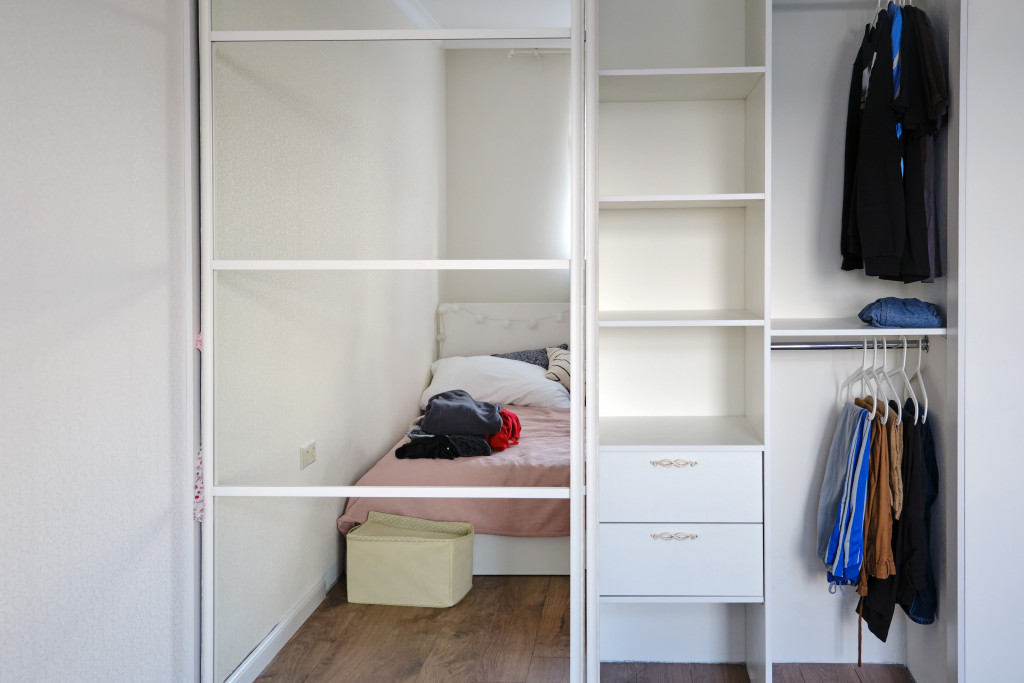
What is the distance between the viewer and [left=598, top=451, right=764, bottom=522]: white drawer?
2350 millimetres

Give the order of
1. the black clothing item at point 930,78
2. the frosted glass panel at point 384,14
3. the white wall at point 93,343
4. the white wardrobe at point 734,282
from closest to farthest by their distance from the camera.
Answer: the white wall at point 93,343 → the frosted glass panel at point 384,14 → the black clothing item at point 930,78 → the white wardrobe at point 734,282

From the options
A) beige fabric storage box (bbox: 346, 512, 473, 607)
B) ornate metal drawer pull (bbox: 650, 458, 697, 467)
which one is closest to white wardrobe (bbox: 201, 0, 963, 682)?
ornate metal drawer pull (bbox: 650, 458, 697, 467)

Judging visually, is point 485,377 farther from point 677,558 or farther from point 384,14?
point 384,14

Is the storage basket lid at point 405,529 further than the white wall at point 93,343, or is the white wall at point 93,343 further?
the storage basket lid at point 405,529

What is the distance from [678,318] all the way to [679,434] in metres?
0.36

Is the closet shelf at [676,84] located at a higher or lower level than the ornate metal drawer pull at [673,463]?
higher

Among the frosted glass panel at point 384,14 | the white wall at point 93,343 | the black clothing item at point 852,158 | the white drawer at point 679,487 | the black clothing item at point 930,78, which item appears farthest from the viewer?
the black clothing item at point 852,158

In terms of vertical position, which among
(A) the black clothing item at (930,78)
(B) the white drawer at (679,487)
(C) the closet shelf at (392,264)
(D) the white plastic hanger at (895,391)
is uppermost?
(A) the black clothing item at (930,78)

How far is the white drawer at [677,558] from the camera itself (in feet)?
7.75

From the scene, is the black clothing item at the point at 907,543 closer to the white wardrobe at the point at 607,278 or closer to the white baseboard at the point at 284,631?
the white wardrobe at the point at 607,278

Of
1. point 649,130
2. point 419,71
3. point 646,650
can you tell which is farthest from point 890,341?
point 419,71

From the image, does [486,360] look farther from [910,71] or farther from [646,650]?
[910,71]

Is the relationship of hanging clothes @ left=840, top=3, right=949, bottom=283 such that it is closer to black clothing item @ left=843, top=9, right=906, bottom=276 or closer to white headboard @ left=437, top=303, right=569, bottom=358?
black clothing item @ left=843, top=9, right=906, bottom=276

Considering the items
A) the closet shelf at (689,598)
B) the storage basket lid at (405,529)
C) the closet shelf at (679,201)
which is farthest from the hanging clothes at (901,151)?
the storage basket lid at (405,529)
